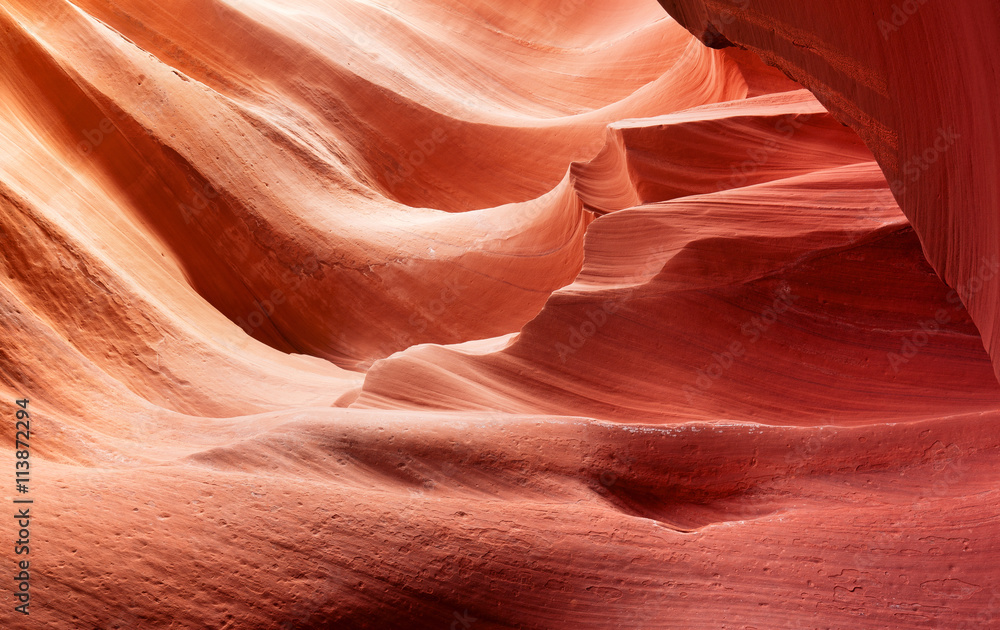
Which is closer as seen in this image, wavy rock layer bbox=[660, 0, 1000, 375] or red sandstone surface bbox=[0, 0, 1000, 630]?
wavy rock layer bbox=[660, 0, 1000, 375]

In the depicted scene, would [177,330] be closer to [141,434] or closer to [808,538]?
[141,434]

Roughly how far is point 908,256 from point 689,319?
3.44ft

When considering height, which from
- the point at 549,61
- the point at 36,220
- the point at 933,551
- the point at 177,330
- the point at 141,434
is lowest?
the point at 933,551

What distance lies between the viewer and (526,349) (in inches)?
167

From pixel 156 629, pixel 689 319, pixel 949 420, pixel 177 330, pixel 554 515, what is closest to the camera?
pixel 156 629

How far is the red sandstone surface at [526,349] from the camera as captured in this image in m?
2.57

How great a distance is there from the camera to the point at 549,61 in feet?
31.6

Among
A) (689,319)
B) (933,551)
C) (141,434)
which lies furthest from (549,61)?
(933,551)

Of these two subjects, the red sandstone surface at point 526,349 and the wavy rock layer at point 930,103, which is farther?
the red sandstone surface at point 526,349

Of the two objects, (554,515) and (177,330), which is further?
(177,330)

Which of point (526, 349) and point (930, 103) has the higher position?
point (930, 103)

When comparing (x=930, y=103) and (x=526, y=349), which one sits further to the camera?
(x=526, y=349)

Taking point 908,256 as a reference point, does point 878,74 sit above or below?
above

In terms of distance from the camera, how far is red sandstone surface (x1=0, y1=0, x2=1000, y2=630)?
2.57 meters
